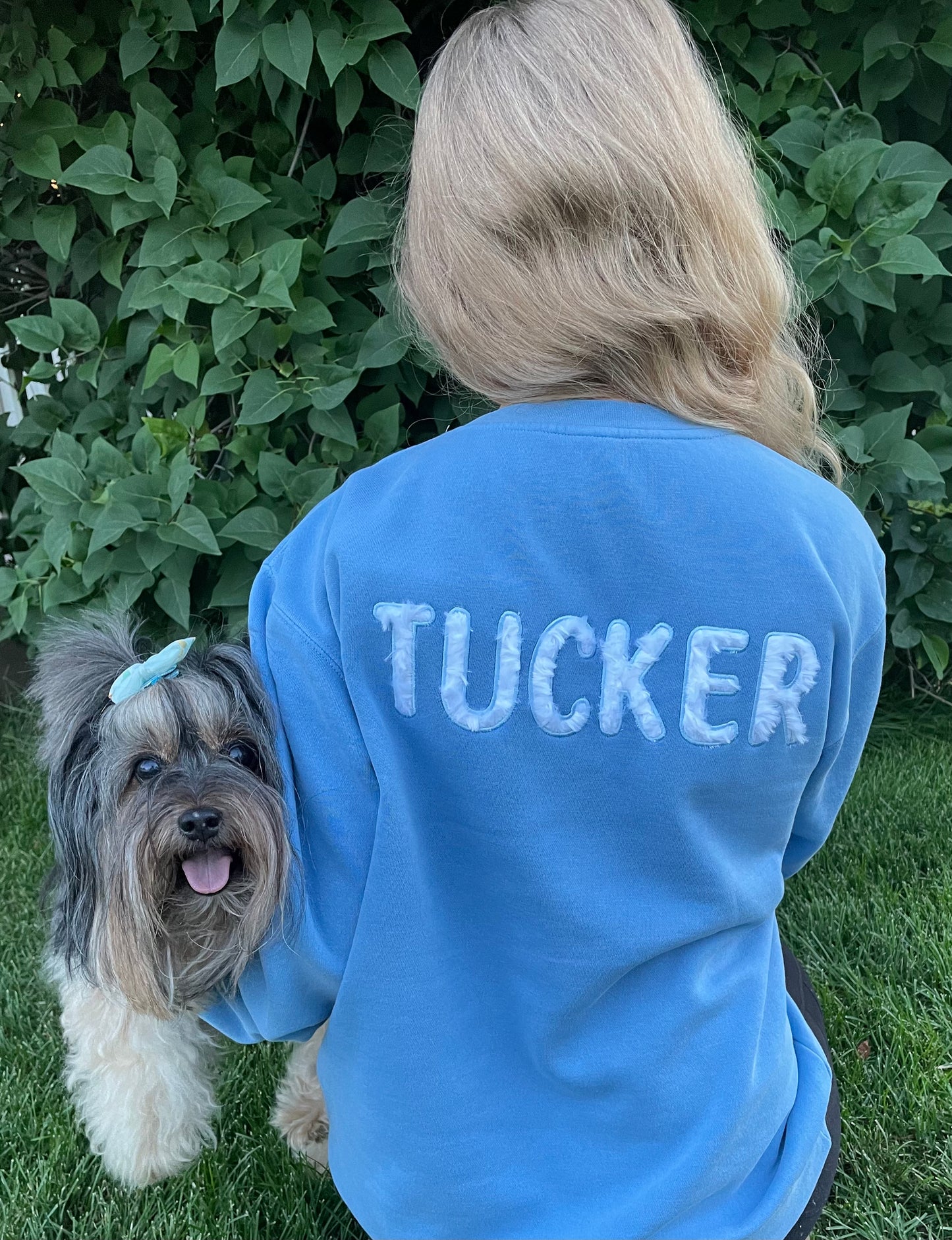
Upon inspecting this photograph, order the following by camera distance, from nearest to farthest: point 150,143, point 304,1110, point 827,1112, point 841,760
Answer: point 841,760 → point 827,1112 → point 304,1110 → point 150,143

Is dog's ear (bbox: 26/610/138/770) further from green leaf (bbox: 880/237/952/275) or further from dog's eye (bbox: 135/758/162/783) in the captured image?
green leaf (bbox: 880/237/952/275)

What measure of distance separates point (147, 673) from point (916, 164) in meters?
2.30

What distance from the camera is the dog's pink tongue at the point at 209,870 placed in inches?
55.7

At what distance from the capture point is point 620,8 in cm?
127

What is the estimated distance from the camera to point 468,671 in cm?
126

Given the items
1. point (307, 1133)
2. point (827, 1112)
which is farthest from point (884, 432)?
point (307, 1133)

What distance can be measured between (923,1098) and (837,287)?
2.06 m

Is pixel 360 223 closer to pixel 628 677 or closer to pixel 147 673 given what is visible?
pixel 147 673

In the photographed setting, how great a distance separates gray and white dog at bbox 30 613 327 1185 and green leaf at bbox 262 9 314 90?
4.66 ft

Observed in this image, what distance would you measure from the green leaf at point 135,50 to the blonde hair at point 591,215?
155cm

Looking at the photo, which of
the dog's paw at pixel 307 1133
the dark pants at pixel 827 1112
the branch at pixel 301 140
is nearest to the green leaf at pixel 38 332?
the branch at pixel 301 140

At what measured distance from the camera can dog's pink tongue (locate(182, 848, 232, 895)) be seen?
1416 millimetres

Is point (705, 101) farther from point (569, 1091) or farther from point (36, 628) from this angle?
point (36, 628)

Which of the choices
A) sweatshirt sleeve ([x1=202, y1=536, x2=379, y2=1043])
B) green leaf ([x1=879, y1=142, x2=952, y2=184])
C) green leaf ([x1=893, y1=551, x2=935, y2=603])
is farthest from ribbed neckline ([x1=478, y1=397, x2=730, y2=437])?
green leaf ([x1=893, y1=551, x2=935, y2=603])
